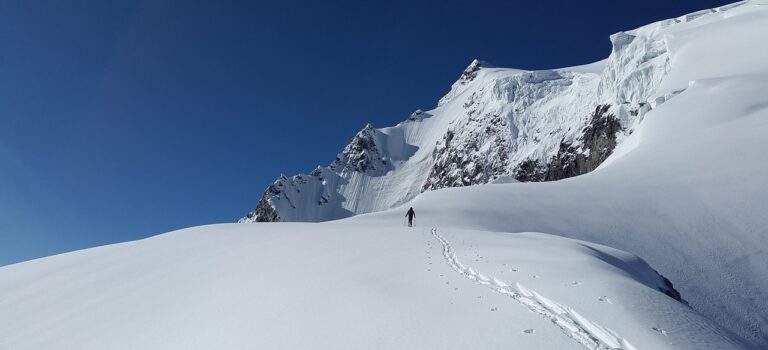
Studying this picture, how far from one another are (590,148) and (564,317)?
85.3 meters

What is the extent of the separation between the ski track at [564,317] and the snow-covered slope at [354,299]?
0.08 feet

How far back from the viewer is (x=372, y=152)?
7338 inches

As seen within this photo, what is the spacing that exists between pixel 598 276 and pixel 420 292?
3248mm

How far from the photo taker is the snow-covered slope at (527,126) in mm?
66500

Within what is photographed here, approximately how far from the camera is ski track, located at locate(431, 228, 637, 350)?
5.68 metres

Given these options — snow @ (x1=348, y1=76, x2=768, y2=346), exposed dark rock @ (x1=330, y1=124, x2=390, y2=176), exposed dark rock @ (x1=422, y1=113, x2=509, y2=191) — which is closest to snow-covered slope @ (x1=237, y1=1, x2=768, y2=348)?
snow @ (x1=348, y1=76, x2=768, y2=346)

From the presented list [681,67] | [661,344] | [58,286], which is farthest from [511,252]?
[681,67]

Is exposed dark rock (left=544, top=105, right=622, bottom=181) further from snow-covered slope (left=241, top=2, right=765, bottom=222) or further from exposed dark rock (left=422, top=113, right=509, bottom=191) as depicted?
exposed dark rock (left=422, top=113, right=509, bottom=191)

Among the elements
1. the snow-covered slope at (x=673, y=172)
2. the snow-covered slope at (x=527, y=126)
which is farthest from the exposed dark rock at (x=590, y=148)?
the snow-covered slope at (x=673, y=172)

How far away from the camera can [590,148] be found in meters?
84.4

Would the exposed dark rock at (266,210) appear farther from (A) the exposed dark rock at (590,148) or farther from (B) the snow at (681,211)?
(B) the snow at (681,211)

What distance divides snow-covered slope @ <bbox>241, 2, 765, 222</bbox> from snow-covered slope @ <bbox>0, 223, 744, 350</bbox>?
172ft

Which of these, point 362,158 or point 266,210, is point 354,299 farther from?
point 362,158

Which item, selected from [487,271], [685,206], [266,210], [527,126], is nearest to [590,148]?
[527,126]
